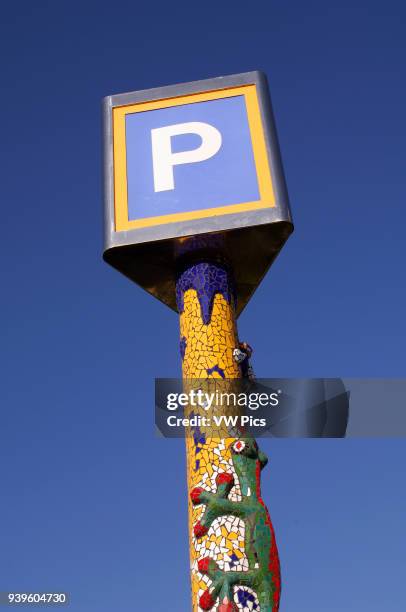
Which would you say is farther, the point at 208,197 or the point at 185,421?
the point at 208,197

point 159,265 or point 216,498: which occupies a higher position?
point 159,265

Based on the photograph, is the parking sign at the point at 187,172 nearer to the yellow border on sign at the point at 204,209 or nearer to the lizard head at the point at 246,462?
the yellow border on sign at the point at 204,209

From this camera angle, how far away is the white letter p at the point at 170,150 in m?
5.86

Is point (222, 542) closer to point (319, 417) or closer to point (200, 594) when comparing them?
point (200, 594)

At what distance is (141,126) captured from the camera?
6.27m

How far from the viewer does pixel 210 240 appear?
5.52m

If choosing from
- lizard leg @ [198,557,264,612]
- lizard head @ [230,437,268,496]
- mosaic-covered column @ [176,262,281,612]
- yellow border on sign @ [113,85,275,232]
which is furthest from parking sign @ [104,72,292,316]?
lizard leg @ [198,557,264,612]

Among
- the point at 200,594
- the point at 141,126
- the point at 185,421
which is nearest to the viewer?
the point at 200,594

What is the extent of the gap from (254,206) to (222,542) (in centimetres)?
249

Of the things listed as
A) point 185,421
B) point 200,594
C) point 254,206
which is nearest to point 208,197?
point 254,206

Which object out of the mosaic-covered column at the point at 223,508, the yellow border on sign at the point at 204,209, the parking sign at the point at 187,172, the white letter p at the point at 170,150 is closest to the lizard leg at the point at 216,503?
the mosaic-covered column at the point at 223,508

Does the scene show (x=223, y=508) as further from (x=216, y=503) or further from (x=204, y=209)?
(x=204, y=209)

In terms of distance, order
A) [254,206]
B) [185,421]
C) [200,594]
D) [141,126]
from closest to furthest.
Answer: [200,594] → [185,421] → [254,206] → [141,126]

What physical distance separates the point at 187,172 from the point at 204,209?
0.47 m
